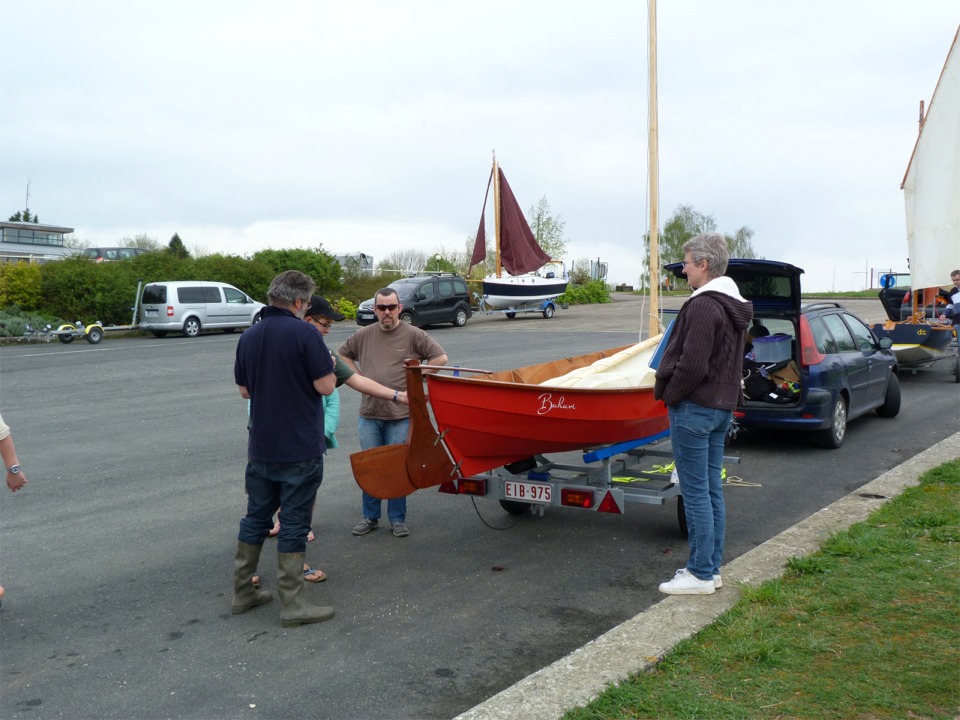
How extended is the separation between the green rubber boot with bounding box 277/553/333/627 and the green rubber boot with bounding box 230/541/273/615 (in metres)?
0.22

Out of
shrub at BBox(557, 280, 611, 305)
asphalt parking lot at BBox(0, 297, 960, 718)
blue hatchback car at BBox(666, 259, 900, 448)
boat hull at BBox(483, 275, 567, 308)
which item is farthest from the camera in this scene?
shrub at BBox(557, 280, 611, 305)

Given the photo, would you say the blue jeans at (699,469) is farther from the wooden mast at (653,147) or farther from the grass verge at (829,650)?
the wooden mast at (653,147)

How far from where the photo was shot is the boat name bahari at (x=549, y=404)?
5.90 m

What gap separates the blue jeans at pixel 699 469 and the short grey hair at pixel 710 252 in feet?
2.60

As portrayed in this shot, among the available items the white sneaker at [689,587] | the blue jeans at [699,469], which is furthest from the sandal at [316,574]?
the blue jeans at [699,469]

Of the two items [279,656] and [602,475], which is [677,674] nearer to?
[279,656]

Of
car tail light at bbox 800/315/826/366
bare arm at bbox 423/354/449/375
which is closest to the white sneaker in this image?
bare arm at bbox 423/354/449/375

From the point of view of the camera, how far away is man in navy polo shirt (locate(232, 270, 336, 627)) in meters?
4.94

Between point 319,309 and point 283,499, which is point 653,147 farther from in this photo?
point 283,499

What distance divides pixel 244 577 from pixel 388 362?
6.59ft

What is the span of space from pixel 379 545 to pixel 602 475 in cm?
170

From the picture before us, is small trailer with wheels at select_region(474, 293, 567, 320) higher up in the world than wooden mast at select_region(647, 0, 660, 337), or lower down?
lower down

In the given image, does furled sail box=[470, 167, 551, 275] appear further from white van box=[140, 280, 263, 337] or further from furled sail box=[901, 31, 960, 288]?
furled sail box=[901, 31, 960, 288]

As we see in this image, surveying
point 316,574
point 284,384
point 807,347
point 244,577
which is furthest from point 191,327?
point 284,384
